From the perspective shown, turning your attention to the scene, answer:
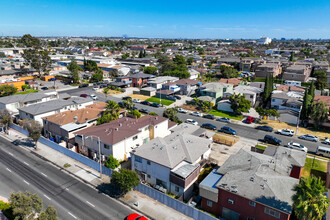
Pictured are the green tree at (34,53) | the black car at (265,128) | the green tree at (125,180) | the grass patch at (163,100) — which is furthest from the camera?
the green tree at (34,53)

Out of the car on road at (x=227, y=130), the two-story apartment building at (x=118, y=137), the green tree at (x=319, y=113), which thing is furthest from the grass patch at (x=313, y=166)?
the two-story apartment building at (x=118, y=137)

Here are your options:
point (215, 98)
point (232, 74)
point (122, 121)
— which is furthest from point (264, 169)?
point (232, 74)

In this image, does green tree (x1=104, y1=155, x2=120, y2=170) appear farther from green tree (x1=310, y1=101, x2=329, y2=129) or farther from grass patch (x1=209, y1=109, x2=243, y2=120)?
green tree (x1=310, y1=101, x2=329, y2=129)

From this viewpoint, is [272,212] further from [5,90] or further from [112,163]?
[5,90]

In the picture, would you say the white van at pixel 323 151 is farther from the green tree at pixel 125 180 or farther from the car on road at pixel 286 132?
the green tree at pixel 125 180

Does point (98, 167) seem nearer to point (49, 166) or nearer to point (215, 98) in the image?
point (49, 166)

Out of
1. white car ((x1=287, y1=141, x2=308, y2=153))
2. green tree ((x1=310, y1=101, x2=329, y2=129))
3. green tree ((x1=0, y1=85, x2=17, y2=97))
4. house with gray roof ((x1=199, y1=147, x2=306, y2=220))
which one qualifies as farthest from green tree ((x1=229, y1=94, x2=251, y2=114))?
green tree ((x1=0, y1=85, x2=17, y2=97))
